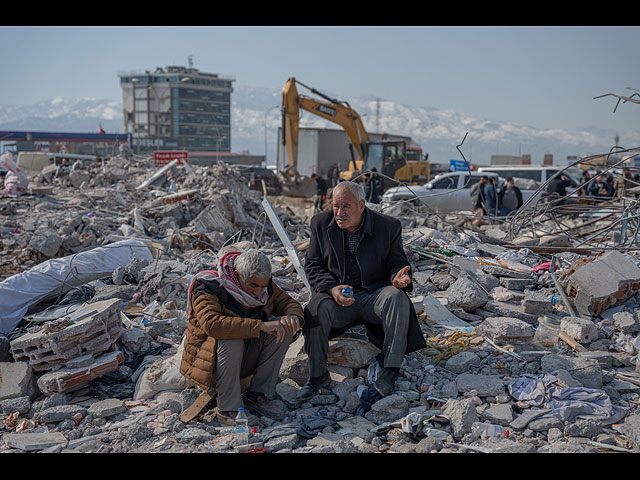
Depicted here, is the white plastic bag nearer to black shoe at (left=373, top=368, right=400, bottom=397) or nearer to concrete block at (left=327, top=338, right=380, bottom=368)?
concrete block at (left=327, top=338, right=380, bottom=368)

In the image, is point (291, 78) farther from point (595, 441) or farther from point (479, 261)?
point (595, 441)

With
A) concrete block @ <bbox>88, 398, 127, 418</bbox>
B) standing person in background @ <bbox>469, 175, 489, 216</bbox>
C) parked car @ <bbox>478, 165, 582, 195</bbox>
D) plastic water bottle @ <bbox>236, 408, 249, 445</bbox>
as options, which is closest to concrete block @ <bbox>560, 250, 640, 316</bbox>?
plastic water bottle @ <bbox>236, 408, 249, 445</bbox>

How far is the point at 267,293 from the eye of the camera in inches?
144

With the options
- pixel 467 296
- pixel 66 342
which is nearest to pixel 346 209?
pixel 467 296

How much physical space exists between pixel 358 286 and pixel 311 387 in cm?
81

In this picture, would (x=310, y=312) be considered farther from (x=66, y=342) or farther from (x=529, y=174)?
(x=529, y=174)

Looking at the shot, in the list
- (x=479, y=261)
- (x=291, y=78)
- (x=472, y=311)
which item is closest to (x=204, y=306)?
(x=472, y=311)

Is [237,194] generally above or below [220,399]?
above

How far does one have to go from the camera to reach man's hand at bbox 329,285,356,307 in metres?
3.79

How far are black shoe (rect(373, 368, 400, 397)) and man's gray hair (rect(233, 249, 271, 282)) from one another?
1005 mm

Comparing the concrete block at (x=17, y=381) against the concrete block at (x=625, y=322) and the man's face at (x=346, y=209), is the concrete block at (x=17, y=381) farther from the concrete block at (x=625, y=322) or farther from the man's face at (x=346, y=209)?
the concrete block at (x=625, y=322)

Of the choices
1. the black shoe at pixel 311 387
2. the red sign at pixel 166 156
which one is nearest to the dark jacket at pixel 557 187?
the black shoe at pixel 311 387

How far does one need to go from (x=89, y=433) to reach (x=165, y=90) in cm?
8250

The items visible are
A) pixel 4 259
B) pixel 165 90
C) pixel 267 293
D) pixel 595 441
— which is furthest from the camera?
pixel 165 90
